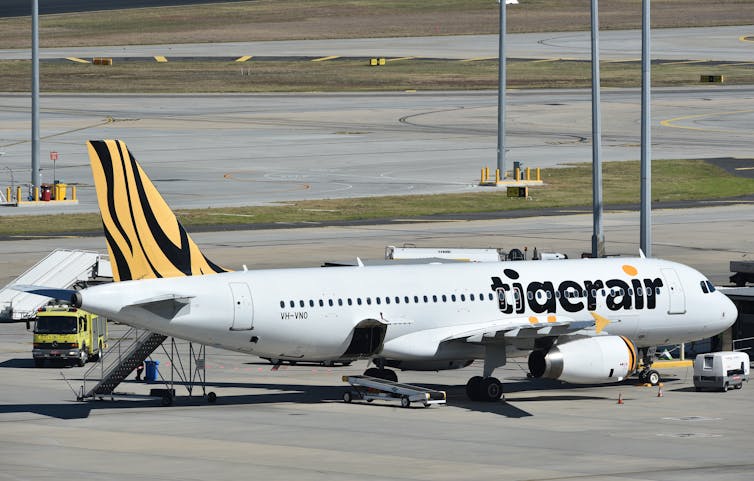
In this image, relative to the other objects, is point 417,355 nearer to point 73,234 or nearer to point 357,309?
point 357,309

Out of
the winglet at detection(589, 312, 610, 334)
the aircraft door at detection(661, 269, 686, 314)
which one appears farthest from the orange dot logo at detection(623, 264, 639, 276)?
the winglet at detection(589, 312, 610, 334)

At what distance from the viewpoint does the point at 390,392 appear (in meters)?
52.2

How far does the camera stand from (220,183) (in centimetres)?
12212

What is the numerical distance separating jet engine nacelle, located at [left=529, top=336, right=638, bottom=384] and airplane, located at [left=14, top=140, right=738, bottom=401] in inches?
1.7

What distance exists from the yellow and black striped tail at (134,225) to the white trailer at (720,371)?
17397mm

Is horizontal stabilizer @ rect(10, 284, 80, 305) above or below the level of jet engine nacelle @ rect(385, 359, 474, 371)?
above

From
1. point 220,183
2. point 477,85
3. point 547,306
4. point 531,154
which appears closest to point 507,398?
point 547,306

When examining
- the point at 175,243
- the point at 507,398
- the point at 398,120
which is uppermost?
the point at 398,120

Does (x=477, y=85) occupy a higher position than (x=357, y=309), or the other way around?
(x=477, y=85)

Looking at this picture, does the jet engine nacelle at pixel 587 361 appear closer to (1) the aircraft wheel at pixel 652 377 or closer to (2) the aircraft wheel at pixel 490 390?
(2) the aircraft wheel at pixel 490 390

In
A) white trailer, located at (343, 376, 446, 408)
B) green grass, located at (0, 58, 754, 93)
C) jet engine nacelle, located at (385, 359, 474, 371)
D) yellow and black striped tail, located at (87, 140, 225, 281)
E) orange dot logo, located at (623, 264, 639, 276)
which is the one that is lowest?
white trailer, located at (343, 376, 446, 408)

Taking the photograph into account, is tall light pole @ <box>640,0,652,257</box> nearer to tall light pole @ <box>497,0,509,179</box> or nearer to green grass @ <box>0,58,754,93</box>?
tall light pole @ <box>497,0,509,179</box>

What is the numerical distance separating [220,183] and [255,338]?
72960 millimetres

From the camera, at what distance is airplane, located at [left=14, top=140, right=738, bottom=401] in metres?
49.2
